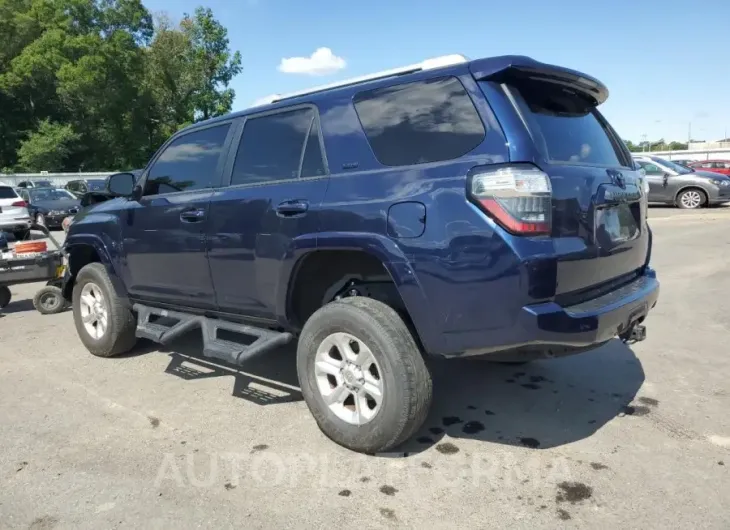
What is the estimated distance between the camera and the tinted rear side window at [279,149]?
12.2 feet

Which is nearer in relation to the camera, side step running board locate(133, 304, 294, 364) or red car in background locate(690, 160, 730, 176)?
side step running board locate(133, 304, 294, 364)

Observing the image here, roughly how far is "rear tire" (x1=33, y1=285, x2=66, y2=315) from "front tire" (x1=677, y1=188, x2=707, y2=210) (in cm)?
1752

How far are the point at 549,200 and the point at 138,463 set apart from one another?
2.61 meters

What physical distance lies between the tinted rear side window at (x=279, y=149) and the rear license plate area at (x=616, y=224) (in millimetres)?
1594

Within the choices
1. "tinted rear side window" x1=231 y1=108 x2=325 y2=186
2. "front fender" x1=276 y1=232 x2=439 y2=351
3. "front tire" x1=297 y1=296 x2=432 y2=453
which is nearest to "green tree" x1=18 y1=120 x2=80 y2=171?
"tinted rear side window" x1=231 y1=108 x2=325 y2=186

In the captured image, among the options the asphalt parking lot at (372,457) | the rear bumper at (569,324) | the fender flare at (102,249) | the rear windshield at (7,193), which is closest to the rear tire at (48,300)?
the fender flare at (102,249)

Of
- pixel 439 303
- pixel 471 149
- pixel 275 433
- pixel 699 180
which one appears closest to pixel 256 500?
pixel 275 433

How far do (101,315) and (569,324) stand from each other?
4184 mm

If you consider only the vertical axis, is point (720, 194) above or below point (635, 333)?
below

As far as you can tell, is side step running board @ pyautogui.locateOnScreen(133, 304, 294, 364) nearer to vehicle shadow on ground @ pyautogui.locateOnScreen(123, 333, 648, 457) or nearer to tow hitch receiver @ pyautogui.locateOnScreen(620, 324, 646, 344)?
vehicle shadow on ground @ pyautogui.locateOnScreen(123, 333, 648, 457)

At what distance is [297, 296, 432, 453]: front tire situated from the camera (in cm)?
316

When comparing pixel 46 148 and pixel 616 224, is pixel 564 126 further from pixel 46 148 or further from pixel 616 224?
pixel 46 148

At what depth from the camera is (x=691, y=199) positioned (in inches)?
721

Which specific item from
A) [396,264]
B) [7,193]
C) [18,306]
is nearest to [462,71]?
[396,264]
